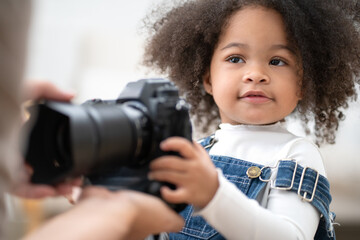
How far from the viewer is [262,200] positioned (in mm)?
711

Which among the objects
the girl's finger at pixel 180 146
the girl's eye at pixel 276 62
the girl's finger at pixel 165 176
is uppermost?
the girl's eye at pixel 276 62

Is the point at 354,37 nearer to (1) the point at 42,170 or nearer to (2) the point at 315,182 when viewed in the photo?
(2) the point at 315,182

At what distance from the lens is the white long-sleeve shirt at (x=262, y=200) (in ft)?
1.94

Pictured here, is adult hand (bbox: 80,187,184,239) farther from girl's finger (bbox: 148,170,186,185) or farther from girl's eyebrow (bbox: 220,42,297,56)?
girl's eyebrow (bbox: 220,42,297,56)

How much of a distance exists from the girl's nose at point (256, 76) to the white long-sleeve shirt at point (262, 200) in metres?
0.09

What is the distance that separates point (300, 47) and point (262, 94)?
11 cm

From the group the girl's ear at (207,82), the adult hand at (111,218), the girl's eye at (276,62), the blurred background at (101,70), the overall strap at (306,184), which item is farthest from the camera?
the blurred background at (101,70)

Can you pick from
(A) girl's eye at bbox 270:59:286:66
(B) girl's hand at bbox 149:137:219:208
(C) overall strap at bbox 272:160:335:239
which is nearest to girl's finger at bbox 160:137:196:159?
(B) girl's hand at bbox 149:137:219:208

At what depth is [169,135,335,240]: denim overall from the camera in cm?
68

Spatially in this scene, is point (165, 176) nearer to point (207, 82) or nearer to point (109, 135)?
point (109, 135)

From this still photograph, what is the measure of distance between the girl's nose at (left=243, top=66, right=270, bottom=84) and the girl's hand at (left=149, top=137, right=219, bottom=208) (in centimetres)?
24

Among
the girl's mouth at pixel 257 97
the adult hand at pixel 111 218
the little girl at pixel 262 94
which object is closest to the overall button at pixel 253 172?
the little girl at pixel 262 94

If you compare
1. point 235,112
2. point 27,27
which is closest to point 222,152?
point 235,112

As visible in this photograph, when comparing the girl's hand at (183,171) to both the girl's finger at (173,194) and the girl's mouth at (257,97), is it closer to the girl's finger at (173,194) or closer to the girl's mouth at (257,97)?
the girl's finger at (173,194)
